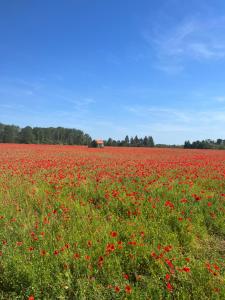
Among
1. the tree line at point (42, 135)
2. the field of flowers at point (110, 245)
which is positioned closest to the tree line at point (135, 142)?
the tree line at point (42, 135)

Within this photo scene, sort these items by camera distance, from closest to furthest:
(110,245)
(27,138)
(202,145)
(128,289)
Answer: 1. (128,289)
2. (110,245)
3. (202,145)
4. (27,138)

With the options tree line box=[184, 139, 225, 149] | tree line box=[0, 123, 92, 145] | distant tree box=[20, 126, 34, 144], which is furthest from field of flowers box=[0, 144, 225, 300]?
tree line box=[0, 123, 92, 145]

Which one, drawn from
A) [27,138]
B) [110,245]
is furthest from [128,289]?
[27,138]

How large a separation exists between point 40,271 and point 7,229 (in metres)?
1.71

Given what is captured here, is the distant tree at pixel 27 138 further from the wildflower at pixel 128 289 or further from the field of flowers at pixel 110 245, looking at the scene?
the wildflower at pixel 128 289

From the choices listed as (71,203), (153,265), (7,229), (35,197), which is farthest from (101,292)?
(35,197)

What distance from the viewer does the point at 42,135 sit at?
107 meters

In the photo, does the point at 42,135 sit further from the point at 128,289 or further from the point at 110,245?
the point at 128,289

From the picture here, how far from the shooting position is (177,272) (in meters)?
3.67

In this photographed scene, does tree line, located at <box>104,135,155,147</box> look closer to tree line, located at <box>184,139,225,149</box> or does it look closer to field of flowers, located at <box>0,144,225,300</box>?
tree line, located at <box>184,139,225,149</box>

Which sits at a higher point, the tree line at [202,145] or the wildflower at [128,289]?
the tree line at [202,145]

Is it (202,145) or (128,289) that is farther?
(202,145)

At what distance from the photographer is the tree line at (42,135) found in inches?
3772

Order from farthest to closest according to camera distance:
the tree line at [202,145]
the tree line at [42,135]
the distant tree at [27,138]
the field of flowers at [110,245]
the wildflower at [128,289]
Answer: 1. the tree line at [42,135]
2. the distant tree at [27,138]
3. the tree line at [202,145]
4. the field of flowers at [110,245]
5. the wildflower at [128,289]
